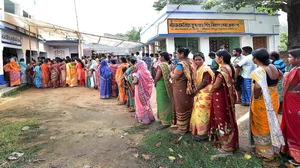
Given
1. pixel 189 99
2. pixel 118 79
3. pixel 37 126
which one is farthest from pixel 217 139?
pixel 118 79

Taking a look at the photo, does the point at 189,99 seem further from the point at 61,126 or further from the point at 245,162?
the point at 61,126

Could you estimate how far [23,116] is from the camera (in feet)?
19.5

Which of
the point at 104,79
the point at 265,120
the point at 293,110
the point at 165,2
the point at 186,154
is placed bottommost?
the point at 186,154

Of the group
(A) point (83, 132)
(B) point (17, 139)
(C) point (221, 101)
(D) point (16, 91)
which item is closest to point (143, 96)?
(A) point (83, 132)

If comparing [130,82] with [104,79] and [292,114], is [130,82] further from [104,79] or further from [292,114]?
[292,114]

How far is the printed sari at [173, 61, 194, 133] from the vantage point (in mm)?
3686

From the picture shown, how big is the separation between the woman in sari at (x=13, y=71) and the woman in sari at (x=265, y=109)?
11.2 metres

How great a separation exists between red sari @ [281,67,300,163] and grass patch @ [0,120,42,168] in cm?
360

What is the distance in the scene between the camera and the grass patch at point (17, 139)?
3.43 metres

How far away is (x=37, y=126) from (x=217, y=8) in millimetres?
12363

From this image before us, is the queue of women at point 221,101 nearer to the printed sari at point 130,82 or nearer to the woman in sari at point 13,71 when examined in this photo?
the printed sari at point 130,82

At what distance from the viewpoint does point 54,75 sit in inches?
447

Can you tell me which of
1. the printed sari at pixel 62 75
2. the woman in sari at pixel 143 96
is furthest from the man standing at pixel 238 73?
the printed sari at pixel 62 75

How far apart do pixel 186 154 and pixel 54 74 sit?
385 inches
